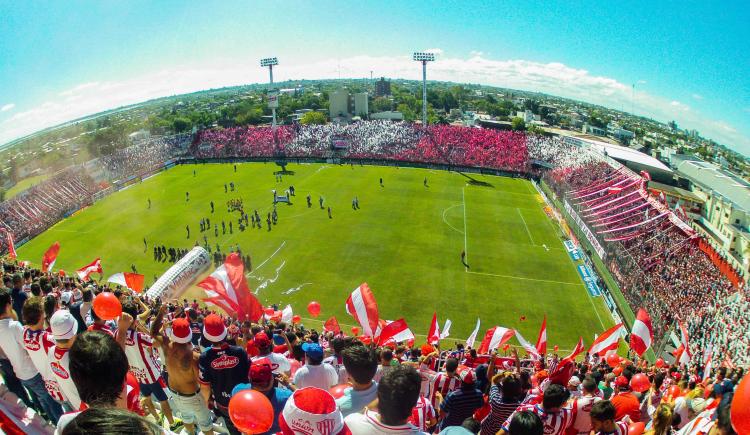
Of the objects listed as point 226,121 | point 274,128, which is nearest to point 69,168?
point 274,128

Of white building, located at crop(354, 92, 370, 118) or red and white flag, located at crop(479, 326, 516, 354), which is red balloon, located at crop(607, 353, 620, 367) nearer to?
red and white flag, located at crop(479, 326, 516, 354)

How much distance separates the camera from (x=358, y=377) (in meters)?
4.86

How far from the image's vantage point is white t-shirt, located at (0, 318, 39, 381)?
617cm

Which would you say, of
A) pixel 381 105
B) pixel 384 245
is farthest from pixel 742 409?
pixel 381 105

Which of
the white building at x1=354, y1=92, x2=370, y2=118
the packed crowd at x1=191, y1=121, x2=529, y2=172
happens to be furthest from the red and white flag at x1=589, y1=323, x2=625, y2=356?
the white building at x1=354, y1=92, x2=370, y2=118

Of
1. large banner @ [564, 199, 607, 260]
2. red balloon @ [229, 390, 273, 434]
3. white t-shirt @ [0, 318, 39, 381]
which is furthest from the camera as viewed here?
large banner @ [564, 199, 607, 260]

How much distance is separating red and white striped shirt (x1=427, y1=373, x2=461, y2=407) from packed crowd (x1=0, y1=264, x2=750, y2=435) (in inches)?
0.7

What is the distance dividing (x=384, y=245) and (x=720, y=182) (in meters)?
39.8

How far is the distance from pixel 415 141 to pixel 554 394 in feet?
197

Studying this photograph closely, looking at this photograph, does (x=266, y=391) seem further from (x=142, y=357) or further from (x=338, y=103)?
(x=338, y=103)

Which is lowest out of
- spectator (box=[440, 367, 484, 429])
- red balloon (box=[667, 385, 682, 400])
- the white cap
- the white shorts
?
red balloon (box=[667, 385, 682, 400])

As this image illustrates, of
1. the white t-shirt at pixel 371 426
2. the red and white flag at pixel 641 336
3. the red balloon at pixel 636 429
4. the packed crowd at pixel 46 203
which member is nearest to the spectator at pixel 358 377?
the white t-shirt at pixel 371 426

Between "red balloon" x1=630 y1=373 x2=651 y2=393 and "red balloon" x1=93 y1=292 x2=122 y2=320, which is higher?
"red balloon" x1=93 y1=292 x2=122 y2=320

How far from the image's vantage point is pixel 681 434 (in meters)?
4.21
